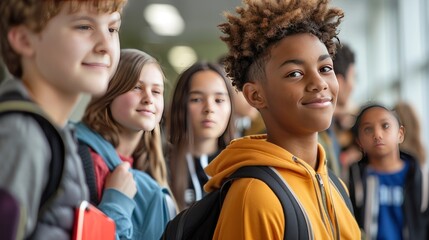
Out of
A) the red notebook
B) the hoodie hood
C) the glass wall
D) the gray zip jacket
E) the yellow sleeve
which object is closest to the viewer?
the gray zip jacket

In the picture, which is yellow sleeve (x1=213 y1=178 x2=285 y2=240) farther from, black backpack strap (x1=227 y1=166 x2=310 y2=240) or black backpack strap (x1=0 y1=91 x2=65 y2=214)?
black backpack strap (x1=0 y1=91 x2=65 y2=214)

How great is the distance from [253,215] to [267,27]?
0.39 m

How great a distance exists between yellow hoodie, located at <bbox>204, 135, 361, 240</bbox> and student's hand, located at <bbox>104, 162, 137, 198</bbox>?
16 cm

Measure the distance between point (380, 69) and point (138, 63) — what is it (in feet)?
14.8

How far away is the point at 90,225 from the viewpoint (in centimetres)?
97

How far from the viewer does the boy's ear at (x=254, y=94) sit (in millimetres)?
1350

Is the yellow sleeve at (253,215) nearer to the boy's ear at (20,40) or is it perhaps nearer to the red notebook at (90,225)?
the red notebook at (90,225)

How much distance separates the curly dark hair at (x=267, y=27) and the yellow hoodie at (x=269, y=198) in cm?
17

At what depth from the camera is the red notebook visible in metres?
0.92

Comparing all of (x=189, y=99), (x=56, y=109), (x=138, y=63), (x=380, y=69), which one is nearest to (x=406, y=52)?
(x=380, y=69)

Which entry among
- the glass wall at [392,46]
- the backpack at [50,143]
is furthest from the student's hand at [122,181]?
the glass wall at [392,46]

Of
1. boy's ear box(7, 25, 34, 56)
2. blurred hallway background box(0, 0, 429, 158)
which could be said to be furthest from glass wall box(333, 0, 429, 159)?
boy's ear box(7, 25, 34, 56)

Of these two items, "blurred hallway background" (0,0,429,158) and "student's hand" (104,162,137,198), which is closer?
"student's hand" (104,162,137,198)

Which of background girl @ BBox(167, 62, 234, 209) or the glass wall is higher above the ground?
the glass wall
